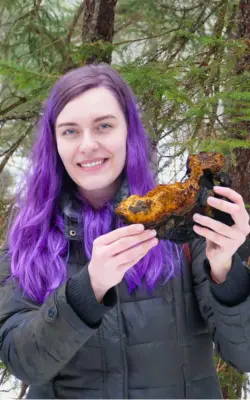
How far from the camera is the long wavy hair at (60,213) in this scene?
1.73 meters

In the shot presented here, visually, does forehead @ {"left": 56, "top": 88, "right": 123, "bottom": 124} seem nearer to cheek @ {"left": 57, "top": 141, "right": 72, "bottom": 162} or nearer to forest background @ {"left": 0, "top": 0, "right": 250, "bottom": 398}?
cheek @ {"left": 57, "top": 141, "right": 72, "bottom": 162}

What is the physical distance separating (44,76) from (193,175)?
1350mm

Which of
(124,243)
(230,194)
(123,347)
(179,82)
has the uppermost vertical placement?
(179,82)

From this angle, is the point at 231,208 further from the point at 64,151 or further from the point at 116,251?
the point at 64,151

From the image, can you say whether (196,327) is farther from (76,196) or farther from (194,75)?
(194,75)

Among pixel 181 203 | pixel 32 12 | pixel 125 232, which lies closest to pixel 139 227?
pixel 125 232

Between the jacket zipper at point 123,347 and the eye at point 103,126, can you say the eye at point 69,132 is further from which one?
the jacket zipper at point 123,347

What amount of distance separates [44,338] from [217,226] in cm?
60

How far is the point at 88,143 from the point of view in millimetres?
1646

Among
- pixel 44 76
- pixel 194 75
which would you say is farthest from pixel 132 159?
pixel 194 75

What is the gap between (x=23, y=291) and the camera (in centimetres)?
172

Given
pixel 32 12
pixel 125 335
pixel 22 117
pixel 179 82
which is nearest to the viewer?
pixel 125 335

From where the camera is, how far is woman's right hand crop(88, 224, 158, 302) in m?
1.43

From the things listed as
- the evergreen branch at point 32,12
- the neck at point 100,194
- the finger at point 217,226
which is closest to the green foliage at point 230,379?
the neck at point 100,194
